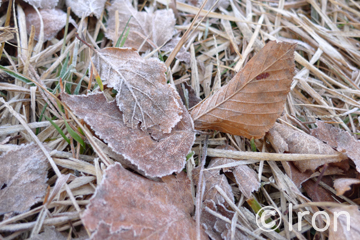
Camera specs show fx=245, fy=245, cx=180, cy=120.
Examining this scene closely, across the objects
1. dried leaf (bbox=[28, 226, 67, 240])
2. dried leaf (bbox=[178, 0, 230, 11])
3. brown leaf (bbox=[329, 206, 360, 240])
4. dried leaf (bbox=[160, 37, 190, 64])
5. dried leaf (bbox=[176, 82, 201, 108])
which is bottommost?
dried leaf (bbox=[28, 226, 67, 240])

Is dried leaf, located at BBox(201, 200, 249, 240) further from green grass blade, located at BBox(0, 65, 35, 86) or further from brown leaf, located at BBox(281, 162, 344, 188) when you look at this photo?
green grass blade, located at BBox(0, 65, 35, 86)

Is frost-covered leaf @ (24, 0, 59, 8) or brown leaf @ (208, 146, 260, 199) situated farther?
frost-covered leaf @ (24, 0, 59, 8)

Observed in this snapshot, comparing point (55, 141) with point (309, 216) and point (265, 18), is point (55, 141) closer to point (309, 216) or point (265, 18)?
point (309, 216)

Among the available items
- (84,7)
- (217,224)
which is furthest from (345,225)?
(84,7)

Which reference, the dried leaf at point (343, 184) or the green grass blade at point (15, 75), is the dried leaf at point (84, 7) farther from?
the dried leaf at point (343, 184)

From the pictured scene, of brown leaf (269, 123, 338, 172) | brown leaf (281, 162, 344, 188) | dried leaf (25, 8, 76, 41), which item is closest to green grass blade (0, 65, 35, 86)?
dried leaf (25, 8, 76, 41)

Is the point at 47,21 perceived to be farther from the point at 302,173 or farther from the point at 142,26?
the point at 302,173

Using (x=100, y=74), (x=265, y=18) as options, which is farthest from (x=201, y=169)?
(x=265, y=18)
